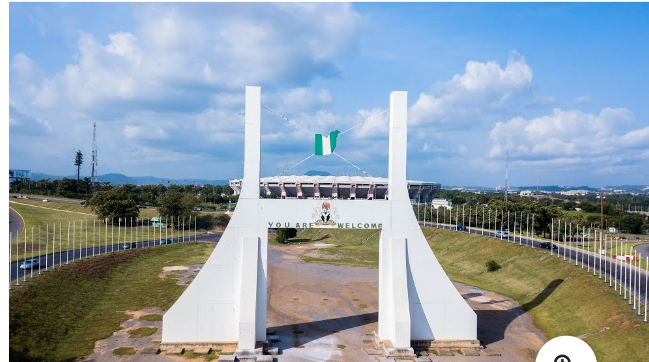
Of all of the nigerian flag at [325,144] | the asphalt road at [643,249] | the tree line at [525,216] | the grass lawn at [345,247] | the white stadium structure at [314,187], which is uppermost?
the nigerian flag at [325,144]

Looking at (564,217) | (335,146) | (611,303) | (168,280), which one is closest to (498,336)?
(611,303)

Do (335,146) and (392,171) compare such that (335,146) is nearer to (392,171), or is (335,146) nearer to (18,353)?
(392,171)

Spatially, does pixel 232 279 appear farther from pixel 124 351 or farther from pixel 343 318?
pixel 343 318

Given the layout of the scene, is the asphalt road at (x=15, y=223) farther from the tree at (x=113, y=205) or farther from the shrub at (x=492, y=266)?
the shrub at (x=492, y=266)

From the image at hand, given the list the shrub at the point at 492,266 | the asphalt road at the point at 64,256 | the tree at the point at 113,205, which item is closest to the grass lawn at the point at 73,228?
the asphalt road at the point at 64,256

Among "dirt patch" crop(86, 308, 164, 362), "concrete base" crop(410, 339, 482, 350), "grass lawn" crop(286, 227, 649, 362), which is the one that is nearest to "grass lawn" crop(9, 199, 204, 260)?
"dirt patch" crop(86, 308, 164, 362)

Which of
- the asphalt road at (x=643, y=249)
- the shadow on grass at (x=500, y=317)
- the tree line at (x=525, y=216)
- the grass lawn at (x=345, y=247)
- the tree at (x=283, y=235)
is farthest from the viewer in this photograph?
the tree at (x=283, y=235)

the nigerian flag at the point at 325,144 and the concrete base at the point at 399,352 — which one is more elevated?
the nigerian flag at the point at 325,144
